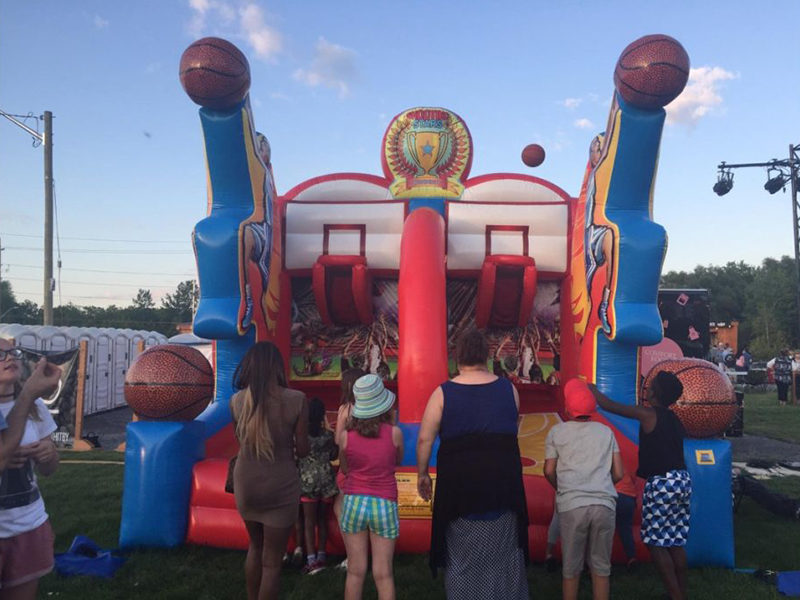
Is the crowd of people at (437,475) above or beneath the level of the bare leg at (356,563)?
above

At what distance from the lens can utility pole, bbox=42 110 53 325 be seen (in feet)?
42.7

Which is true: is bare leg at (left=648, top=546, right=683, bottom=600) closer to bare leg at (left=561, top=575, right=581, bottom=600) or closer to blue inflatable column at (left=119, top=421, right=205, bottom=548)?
bare leg at (left=561, top=575, right=581, bottom=600)

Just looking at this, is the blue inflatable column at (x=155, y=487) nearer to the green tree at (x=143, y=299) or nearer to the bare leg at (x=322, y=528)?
the bare leg at (x=322, y=528)

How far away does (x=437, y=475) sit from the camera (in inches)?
88.4

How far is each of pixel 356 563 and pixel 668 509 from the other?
57.3 inches

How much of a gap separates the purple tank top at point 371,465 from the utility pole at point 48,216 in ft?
41.2

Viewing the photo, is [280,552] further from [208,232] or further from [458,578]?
[208,232]

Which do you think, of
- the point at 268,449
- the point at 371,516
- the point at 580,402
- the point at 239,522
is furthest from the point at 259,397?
the point at 239,522

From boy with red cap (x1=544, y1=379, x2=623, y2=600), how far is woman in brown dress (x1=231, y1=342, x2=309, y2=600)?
1122mm

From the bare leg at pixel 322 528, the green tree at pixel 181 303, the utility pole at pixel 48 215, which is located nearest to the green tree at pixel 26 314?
the green tree at pixel 181 303

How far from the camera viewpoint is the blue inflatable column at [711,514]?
3656mm

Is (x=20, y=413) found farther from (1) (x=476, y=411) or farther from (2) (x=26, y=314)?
(2) (x=26, y=314)

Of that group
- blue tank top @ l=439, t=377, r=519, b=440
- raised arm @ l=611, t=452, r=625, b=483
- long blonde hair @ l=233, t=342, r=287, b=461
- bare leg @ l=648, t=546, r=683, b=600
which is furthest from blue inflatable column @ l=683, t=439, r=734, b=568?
long blonde hair @ l=233, t=342, r=287, b=461

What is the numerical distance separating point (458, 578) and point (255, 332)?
3092mm
